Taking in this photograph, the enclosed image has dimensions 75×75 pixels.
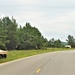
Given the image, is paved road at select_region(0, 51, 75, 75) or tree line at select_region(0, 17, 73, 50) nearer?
paved road at select_region(0, 51, 75, 75)

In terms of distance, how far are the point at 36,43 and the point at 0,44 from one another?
30012 millimetres

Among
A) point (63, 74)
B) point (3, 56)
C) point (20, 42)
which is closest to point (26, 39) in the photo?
point (20, 42)

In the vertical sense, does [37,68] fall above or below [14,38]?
below

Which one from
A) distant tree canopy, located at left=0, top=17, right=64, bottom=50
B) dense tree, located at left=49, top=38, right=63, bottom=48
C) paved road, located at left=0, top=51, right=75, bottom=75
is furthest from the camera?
dense tree, located at left=49, top=38, right=63, bottom=48

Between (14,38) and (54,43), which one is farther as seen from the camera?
(54,43)

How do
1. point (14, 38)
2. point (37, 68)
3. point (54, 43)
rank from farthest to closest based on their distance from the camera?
point (54, 43) < point (14, 38) < point (37, 68)

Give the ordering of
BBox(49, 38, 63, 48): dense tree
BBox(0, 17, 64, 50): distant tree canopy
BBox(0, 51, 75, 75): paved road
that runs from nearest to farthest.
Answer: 1. BBox(0, 51, 75, 75): paved road
2. BBox(0, 17, 64, 50): distant tree canopy
3. BBox(49, 38, 63, 48): dense tree

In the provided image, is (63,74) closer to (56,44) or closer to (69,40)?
(56,44)

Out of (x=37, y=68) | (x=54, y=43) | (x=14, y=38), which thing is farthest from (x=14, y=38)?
(x=37, y=68)

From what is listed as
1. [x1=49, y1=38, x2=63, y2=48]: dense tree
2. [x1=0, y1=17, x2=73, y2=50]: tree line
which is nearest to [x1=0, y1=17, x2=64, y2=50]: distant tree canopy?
[x1=0, y1=17, x2=73, y2=50]: tree line

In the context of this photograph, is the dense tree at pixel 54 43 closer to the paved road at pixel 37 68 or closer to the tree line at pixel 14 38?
the tree line at pixel 14 38

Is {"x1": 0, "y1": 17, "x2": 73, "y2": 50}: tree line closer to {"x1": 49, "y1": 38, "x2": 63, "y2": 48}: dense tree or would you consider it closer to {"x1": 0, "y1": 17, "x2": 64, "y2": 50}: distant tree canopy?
{"x1": 0, "y1": 17, "x2": 64, "y2": 50}: distant tree canopy

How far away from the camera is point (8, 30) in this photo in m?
105

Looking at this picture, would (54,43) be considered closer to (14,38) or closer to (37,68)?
(14,38)
